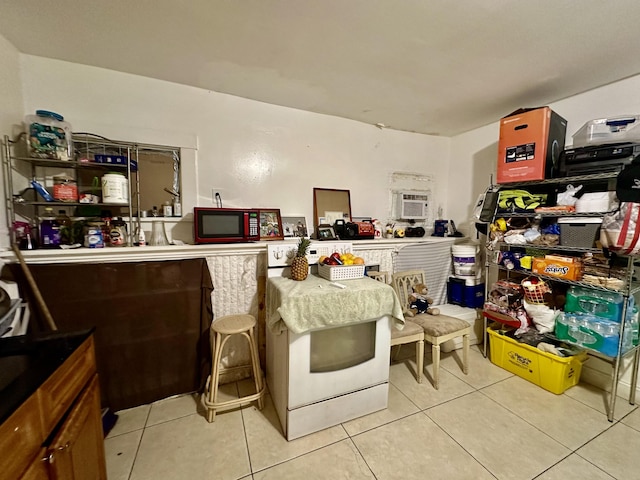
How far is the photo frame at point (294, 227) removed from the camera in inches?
95.1

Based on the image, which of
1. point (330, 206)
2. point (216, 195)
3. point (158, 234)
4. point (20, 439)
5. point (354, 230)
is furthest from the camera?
point (330, 206)

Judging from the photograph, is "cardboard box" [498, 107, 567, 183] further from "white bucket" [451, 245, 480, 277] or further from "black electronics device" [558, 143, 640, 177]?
"white bucket" [451, 245, 480, 277]

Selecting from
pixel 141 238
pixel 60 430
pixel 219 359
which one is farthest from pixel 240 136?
pixel 60 430

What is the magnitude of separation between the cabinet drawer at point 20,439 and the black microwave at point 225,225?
122cm

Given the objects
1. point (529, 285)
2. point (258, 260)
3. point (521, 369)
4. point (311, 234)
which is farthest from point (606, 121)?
point (258, 260)

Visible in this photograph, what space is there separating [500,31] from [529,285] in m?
1.85

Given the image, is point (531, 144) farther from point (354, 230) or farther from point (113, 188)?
point (113, 188)

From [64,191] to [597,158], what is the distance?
352 cm

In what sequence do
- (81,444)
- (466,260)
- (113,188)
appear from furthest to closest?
(466,260) → (113,188) → (81,444)

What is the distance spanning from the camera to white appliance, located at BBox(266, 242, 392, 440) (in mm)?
1503

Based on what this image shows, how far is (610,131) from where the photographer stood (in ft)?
5.91

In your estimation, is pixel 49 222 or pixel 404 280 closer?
pixel 49 222

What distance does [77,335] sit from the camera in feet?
3.45

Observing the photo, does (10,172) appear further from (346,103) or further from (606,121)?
(606,121)
